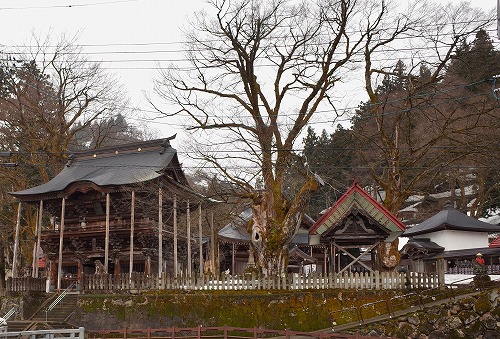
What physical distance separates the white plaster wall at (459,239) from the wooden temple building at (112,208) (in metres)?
14.5

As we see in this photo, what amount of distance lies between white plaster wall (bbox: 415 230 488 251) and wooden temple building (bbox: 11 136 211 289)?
14.5 meters

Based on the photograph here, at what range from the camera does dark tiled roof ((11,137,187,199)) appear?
32750 mm

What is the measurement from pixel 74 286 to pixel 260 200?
1248cm

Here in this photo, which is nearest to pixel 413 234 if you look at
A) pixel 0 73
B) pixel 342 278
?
pixel 342 278

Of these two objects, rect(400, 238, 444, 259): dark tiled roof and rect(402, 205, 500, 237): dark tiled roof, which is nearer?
rect(400, 238, 444, 259): dark tiled roof

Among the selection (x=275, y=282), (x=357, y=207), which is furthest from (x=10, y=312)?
(x=357, y=207)

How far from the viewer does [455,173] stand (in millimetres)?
41156

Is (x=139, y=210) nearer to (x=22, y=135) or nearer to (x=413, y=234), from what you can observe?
(x=22, y=135)

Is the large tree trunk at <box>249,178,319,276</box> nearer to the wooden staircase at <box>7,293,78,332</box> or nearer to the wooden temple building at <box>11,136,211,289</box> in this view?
the wooden temple building at <box>11,136,211,289</box>

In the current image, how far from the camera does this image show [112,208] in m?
35.6

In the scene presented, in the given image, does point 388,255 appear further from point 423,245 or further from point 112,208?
point 112,208

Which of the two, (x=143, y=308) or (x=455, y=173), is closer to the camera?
(x=143, y=308)

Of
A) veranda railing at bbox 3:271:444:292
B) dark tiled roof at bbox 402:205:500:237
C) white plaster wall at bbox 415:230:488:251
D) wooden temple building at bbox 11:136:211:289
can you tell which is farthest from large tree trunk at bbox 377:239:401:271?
wooden temple building at bbox 11:136:211:289

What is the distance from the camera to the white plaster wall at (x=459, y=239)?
3516 centimetres
